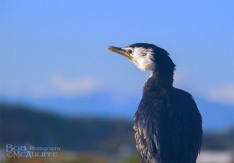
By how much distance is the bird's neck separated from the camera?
8.69 metres

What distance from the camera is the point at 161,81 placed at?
8711 millimetres

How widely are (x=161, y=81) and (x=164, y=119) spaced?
554 mm

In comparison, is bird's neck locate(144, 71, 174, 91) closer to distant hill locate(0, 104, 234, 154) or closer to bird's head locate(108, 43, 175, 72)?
bird's head locate(108, 43, 175, 72)

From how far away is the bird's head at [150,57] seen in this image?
8.67 m

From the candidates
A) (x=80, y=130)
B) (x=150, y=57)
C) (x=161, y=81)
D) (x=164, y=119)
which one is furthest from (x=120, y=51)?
(x=80, y=130)

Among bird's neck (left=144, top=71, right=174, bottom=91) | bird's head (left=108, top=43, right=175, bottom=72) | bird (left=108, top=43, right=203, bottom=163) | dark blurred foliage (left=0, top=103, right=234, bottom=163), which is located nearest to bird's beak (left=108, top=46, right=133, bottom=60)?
bird's head (left=108, top=43, right=175, bottom=72)

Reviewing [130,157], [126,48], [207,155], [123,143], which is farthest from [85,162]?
[126,48]

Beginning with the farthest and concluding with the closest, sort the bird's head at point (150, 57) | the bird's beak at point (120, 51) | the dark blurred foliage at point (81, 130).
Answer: the dark blurred foliage at point (81, 130)
the bird's beak at point (120, 51)
the bird's head at point (150, 57)

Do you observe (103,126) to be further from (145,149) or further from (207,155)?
(145,149)

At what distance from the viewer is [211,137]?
20016 mm

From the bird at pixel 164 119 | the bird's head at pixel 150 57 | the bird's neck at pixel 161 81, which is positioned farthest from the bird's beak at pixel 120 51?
the bird's neck at pixel 161 81

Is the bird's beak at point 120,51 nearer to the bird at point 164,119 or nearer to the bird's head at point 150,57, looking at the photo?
the bird's head at point 150,57

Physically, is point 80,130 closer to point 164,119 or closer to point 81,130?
point 81,130

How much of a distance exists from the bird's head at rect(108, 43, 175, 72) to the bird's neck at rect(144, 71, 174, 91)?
50 mm
